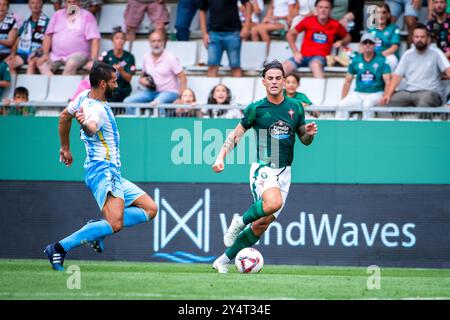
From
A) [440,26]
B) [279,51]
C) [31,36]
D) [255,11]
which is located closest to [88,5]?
[31,36]

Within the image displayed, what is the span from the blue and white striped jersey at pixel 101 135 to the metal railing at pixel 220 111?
3.65 meters

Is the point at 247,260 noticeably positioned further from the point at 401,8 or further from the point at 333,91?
the point at 401,8

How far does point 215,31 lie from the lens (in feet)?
55.3

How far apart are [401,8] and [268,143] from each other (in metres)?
6.82

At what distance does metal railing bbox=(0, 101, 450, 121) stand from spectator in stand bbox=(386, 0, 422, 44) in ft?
8.36

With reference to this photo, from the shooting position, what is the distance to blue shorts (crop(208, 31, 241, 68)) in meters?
16.8

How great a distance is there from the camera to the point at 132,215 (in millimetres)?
11602

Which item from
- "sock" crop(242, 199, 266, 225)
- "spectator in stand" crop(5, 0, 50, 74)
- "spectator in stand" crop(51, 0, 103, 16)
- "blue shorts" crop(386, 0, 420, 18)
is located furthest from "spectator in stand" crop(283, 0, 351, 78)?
"sock" crop(242, 199, 266, 225)

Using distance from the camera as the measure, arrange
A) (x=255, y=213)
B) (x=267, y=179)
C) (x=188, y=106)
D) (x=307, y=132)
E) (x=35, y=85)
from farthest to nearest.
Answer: (x=35, y=85)
(x=188, y=106)
(x=267, y=179)
(x=255, y=213)
(x=307, y=132)

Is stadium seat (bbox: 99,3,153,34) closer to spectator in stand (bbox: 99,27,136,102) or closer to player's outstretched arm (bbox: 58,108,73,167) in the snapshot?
spectator in stand (bbox: 99,27,136,102)

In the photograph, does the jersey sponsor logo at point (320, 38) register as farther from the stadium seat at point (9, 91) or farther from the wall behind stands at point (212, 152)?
the stadium seat at point (9, 91)

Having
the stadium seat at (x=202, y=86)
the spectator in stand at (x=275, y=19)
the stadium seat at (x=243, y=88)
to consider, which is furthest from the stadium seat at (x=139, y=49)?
the stadium seat at (x=243, y=88)

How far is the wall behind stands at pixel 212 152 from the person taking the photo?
14.8 m
